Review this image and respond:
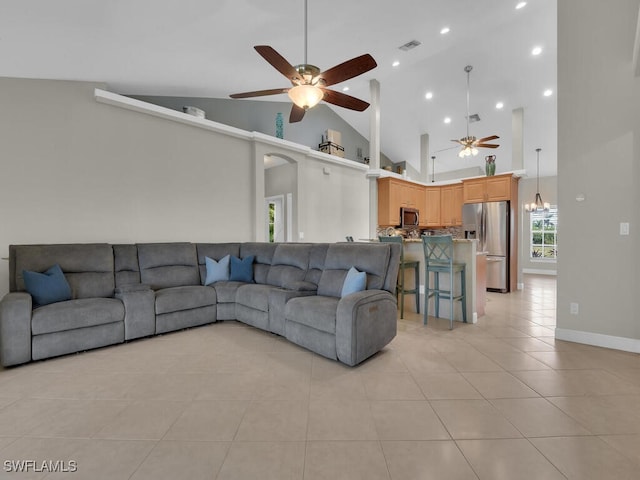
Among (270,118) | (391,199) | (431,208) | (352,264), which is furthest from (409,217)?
(352,264)

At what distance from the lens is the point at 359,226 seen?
276 inches

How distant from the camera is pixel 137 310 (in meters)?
3.13

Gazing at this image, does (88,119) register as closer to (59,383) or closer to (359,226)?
(59,383)

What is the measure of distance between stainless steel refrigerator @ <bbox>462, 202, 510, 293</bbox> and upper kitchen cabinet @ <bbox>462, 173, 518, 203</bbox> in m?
0.20

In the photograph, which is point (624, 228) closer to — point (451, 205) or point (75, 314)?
point (451, 205)

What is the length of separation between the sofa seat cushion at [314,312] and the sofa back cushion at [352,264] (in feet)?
0.65

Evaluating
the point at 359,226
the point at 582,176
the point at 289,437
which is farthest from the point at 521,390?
the point at 359,226

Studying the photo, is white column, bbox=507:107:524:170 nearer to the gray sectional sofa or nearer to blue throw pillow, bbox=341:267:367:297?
the gray sectional sofa

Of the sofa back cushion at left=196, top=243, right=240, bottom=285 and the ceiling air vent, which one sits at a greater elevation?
the ceiling air vent

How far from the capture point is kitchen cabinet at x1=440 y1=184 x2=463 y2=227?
714 centimetres

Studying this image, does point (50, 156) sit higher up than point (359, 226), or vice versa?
point (50, 156)

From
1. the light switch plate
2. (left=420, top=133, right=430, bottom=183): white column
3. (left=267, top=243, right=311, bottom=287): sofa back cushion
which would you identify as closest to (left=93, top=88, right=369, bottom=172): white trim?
(left=267, top=243, right=311, bottom=287): sofa back cushion

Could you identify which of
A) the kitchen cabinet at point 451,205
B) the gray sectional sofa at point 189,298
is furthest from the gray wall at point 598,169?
the kitchen cabinet at point 451,205

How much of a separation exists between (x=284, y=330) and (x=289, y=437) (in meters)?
1.52
